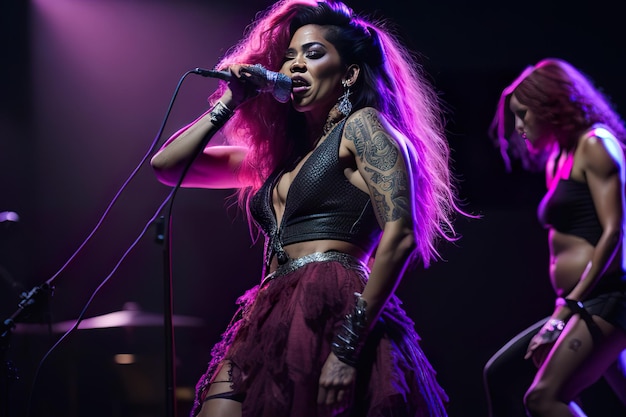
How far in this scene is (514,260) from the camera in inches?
163

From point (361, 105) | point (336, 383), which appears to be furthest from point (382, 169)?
point (336, 383)

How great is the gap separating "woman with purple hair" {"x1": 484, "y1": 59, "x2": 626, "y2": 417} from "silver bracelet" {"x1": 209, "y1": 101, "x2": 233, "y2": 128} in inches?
60.8

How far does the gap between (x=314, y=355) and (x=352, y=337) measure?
13 centimetres

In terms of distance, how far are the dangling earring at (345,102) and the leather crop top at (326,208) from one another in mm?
87

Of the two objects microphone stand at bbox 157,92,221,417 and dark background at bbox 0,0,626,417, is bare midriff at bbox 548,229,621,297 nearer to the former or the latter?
dark background at bbox 0,0,626,417

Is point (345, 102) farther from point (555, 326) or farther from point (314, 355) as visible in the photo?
point (555, 326)

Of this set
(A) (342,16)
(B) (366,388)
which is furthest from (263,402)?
(A) (342,16)

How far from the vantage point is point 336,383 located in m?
1.92

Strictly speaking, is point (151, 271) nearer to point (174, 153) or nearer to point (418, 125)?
point (174, 153)

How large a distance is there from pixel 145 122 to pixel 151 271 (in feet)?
2.77

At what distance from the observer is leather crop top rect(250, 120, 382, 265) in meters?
2.23

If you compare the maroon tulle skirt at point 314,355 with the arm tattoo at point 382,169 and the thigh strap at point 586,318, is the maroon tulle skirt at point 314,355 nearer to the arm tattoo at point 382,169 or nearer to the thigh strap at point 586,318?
the arm tattoo at point 382,169

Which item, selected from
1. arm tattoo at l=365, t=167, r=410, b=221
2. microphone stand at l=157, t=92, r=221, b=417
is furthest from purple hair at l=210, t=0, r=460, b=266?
microphone stand at l=157, t=92, r=221, b=417

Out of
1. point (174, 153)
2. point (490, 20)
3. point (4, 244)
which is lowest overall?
point (4, 244)
